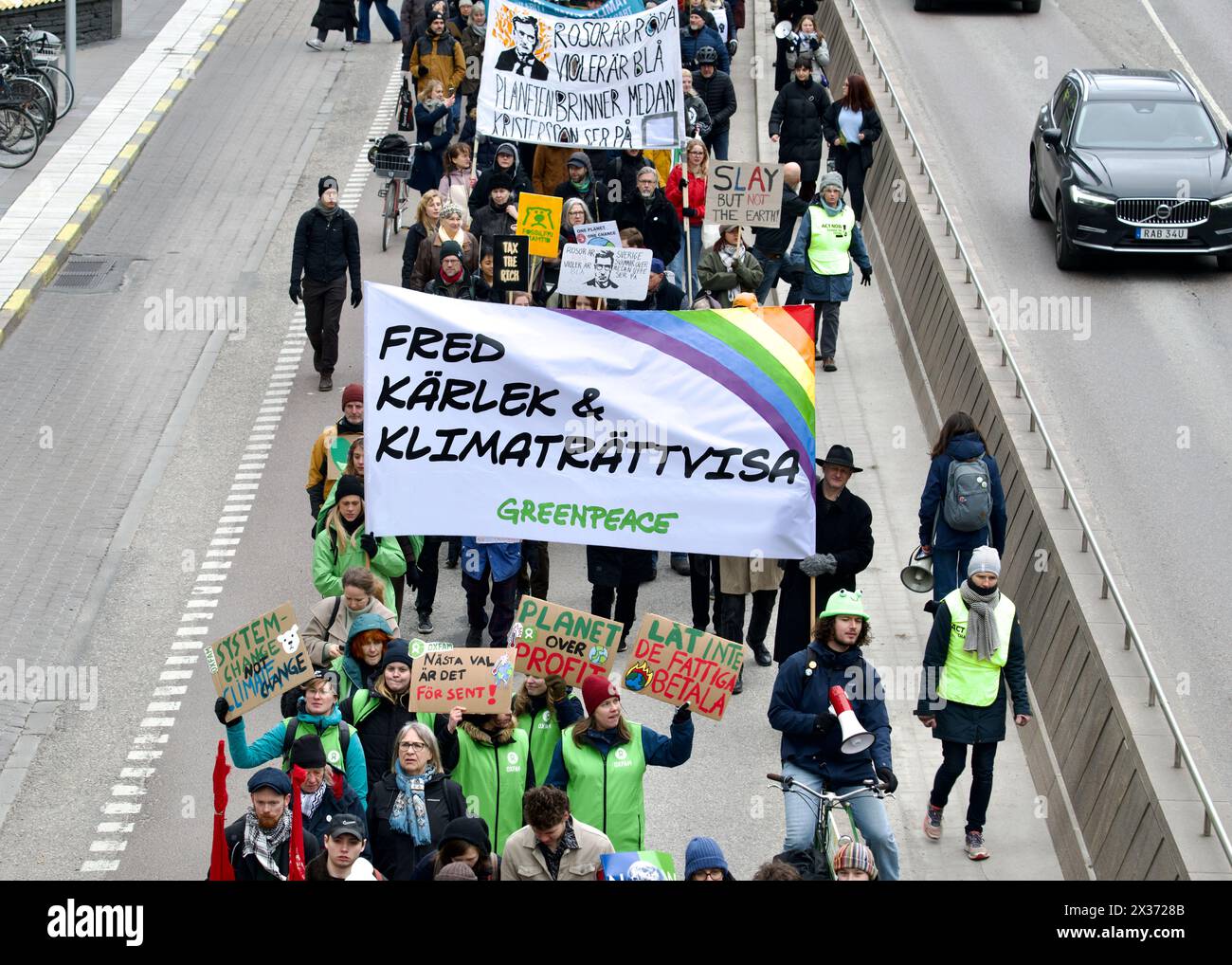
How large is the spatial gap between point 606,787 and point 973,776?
261 centimetres

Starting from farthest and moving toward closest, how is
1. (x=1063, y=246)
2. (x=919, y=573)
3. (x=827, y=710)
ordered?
1. (x=1063, y=246)
2. (x=919, y=573)
3. (x=827, y=710)

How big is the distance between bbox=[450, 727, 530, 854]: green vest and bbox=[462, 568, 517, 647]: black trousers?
142 inches

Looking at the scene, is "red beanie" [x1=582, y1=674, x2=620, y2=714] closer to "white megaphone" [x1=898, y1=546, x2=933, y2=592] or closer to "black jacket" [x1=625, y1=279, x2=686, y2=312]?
"white megaphone" [x1=898, y1=546, x2=933, y2=592]

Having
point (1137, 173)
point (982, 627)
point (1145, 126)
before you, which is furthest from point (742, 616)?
point (1145, 126)

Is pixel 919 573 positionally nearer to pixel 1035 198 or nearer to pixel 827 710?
pixel 827 710

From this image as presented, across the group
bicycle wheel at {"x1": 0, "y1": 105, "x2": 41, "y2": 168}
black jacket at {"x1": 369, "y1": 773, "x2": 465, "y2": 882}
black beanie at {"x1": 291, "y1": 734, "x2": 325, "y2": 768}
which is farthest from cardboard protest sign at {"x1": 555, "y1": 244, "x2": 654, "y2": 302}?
bicycle wheel at {"x1": 0, "y1": 105, "x2": 41, "y2": 168}

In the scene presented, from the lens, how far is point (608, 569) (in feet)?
43.8

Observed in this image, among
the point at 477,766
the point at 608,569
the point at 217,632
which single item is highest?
the point at 477,766

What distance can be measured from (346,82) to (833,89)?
7.09 m

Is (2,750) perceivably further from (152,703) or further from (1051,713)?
(1051,713)

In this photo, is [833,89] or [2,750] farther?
[833,89]

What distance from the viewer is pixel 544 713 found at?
9.93 metres

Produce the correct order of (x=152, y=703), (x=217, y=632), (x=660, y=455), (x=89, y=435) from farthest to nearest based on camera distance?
1. (x=89, y=435)
2. (x=217, y=632)
3. (x=152, y=703)
4. (x=660, y=455)
